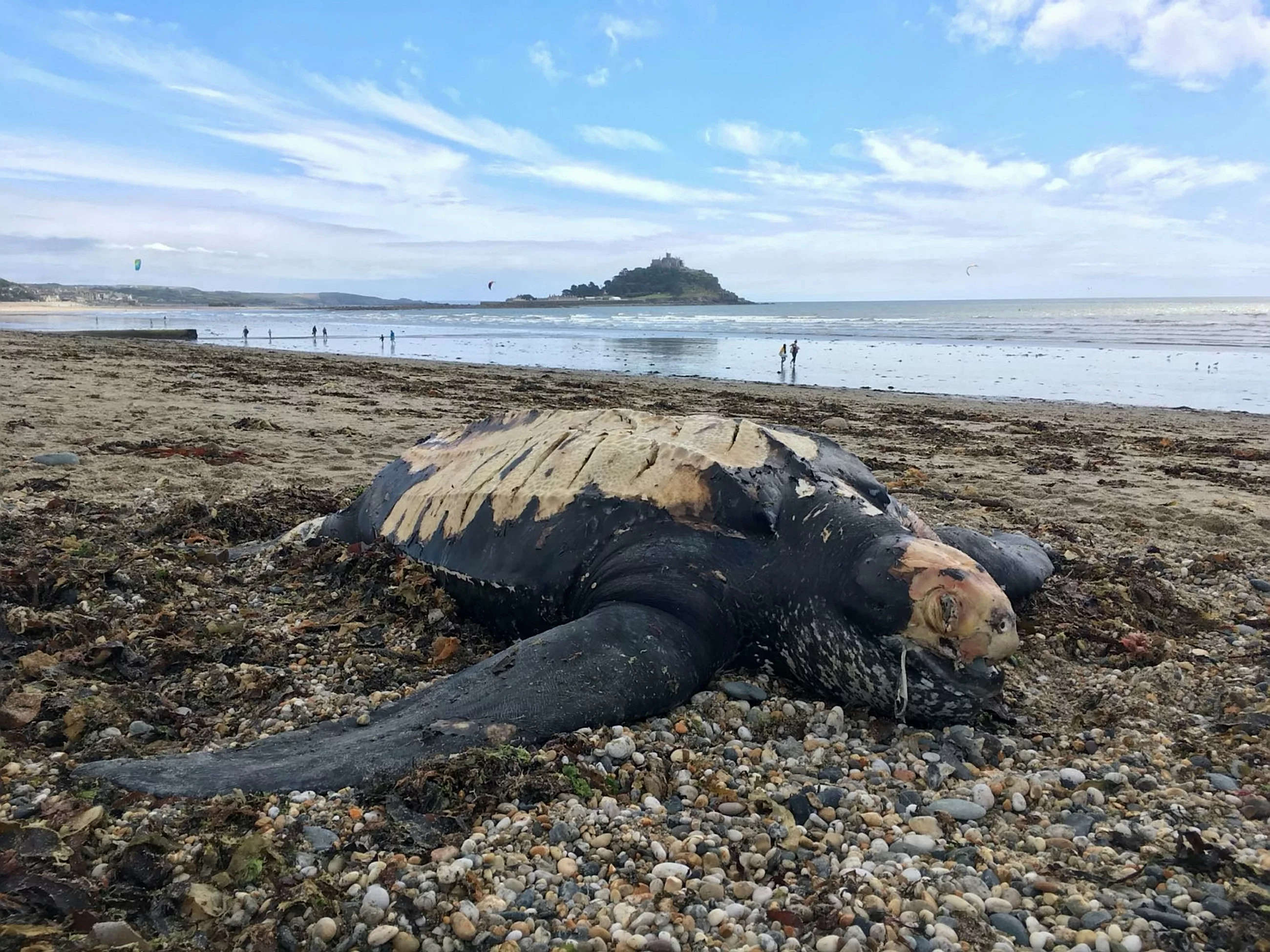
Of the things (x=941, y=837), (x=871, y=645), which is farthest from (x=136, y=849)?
(x=871, y=645)

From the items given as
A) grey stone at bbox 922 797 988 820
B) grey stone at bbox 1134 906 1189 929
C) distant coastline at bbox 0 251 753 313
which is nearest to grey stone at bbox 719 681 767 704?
grey stone at bbox 922 797 988 820

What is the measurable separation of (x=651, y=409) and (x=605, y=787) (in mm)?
10938

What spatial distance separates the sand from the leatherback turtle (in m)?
2.74

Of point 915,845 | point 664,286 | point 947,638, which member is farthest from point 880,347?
point 664,286

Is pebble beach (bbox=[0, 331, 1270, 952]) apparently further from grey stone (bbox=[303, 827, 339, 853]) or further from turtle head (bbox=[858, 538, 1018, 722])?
turtle head (bbox=[858, 538, 1018, 722])

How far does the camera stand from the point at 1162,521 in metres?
6.49

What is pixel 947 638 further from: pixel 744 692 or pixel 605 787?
pixel 605 787

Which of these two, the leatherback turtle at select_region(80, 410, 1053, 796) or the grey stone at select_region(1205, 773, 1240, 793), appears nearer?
the grey stone at select_region(1205, 773, 1240, 793)

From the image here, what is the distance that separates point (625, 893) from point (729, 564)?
1802mm

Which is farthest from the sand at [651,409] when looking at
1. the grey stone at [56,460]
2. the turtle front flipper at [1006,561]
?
the turtle front flipper at [1006,561]

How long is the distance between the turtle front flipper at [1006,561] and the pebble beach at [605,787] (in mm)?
112

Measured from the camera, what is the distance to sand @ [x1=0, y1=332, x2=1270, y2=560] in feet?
22.8

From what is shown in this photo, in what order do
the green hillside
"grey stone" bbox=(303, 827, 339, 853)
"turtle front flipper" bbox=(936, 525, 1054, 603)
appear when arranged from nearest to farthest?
"grey stone" bbox=(303, 827, 339, 853) < "turtle front flipper" bbox=(936, 525, 1054, 603) < the green hillside

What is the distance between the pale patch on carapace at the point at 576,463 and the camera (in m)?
3.94
